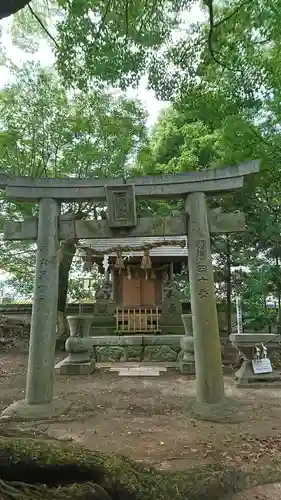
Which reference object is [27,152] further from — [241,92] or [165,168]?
[241,92]

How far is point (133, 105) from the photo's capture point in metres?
11.9

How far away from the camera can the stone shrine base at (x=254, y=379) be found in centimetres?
811

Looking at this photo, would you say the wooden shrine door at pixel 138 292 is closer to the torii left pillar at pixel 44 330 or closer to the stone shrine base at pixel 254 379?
the stone shrine base at pixel 254 379

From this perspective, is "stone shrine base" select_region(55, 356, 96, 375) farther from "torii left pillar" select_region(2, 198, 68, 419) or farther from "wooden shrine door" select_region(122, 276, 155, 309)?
"wooden shrine door" select_region(122, 276, 155, 309)

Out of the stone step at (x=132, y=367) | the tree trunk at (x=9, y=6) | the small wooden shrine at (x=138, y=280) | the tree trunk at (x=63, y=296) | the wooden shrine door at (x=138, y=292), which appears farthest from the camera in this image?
the wooden shrine door at (x=138, y=292)

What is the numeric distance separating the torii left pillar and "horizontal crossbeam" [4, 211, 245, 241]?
0.63ft

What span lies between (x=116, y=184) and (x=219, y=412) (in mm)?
4050

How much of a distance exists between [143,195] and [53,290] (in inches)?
89.6

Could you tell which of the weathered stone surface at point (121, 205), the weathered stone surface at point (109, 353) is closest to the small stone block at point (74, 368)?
the weathered stone surface at point (109, 353)

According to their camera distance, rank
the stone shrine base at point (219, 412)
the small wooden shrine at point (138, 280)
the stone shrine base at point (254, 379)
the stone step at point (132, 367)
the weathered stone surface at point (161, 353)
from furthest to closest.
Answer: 1. the small wooden shrine at point (138, 280)
2. the weathered stone surface at point (161, 353)
3. the stone step at point (132, 367)
4. the stone shrine base at point (254, 379)
5. the stone shrine base at point (219, 412)

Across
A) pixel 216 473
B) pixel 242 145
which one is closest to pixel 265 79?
pixel 242 145

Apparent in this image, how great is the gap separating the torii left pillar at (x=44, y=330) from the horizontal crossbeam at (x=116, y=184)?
0.24 meters

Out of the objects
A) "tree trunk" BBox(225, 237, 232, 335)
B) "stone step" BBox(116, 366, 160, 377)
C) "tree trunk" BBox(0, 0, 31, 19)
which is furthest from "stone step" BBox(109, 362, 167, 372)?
"tree trunk" BBox(0, 0, 31, 19)

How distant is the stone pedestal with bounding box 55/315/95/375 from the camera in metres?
9.49
